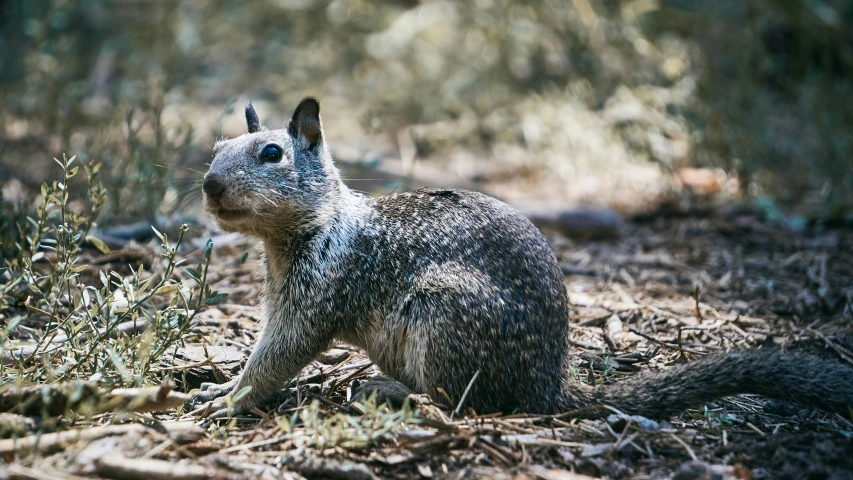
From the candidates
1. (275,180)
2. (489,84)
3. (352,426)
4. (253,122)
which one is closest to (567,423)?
(352,426)

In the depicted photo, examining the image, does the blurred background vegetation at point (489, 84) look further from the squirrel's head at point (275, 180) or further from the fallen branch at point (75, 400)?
the fallen branch at point (75, 400)

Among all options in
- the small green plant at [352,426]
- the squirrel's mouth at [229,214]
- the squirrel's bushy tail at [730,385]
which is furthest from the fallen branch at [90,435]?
the squirrel's bushy tail at [730,385]

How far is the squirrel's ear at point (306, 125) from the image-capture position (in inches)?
166

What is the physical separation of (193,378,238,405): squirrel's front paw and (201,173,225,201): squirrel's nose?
96 centimetres

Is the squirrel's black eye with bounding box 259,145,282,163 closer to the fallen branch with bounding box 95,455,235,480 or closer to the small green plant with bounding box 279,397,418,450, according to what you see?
the small green plant with bounding box 279,397,418,450

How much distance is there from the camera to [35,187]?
7160mm

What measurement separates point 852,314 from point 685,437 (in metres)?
2.32

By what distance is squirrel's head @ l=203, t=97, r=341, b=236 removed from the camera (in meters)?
3.84

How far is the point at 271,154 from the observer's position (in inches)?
160

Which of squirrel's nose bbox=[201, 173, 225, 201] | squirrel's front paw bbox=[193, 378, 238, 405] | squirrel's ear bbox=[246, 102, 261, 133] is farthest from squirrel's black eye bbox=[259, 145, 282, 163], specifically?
squirrel's front paw bbox=[193, 378, 238, 405]

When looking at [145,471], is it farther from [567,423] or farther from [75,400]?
[567,423]

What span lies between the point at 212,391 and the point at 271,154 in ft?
4.15

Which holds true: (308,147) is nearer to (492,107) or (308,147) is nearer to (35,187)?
(35,187)

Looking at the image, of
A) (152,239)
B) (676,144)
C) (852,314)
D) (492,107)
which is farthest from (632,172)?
(152,239)
